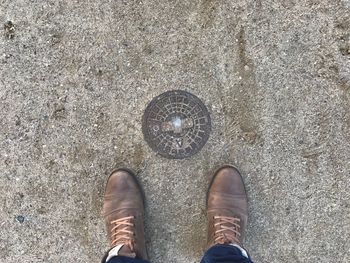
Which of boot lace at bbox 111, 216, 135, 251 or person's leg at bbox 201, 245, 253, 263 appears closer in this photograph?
person's leg at bbox 201, 245, 253, 263

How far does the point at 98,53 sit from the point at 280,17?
0.98 m

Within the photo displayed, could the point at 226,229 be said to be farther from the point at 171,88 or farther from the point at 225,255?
the point at 171,88

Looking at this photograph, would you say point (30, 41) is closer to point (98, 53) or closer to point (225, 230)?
point (98, 53)

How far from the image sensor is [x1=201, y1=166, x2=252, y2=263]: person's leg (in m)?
2.48

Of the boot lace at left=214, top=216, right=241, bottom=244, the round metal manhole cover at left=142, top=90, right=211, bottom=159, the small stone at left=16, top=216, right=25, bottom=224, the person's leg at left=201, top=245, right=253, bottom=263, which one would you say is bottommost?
the person's leg at left=201, top=245, right=253, bottom=263

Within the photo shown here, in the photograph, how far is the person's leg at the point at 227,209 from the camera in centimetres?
248

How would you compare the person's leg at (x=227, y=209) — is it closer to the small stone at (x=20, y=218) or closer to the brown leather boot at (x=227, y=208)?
the brown leather boot at (x=227, y=208)

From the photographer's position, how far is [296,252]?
251cm

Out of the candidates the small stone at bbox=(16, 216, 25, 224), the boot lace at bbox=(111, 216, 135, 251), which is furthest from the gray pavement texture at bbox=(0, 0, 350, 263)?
the boot lace at bbox=(111, 216, 135, 251)

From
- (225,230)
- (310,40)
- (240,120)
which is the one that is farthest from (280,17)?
(225,230)

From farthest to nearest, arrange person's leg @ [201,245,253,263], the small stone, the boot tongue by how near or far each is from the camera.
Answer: the small stone < the boot tongue < person's leg @ [201,245,253,263]

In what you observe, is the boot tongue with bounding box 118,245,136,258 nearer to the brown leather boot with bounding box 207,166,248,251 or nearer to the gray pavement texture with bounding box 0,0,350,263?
the gray pavement texture with bounding box 0,0,350,263

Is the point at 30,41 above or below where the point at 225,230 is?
above

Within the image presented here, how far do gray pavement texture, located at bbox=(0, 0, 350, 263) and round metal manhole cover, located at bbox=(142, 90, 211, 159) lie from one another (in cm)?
4
